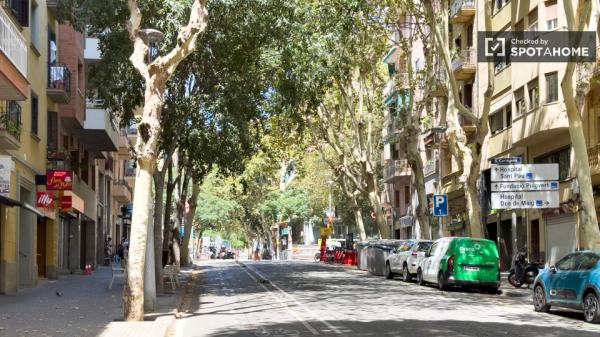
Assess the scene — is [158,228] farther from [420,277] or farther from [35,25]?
[420,277]

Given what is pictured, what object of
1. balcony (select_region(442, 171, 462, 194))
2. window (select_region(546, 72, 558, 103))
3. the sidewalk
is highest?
window (select_region(546, 72, 558, 103))

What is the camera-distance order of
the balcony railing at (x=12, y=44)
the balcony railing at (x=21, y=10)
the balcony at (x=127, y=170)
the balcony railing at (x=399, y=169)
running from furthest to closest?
1. the balcony at (x=127, y=170)
2. the balcony railing at (x=399, y=169)
3. the balcony railing at (x=21, y=10)
4. the balcony railing at (x=12, y=44)

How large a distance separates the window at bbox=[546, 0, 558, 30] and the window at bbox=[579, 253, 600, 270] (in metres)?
17.3

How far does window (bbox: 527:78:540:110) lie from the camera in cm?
3199

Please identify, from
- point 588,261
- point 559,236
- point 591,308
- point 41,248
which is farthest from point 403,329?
point 559,236

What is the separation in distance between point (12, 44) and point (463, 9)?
26.7 m

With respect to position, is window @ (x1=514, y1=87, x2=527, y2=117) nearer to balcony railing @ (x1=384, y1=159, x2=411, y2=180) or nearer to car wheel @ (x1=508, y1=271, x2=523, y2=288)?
car wheel @ (x1=508, y1=271, x2=523, y2=288)

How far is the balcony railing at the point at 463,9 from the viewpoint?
40812mm

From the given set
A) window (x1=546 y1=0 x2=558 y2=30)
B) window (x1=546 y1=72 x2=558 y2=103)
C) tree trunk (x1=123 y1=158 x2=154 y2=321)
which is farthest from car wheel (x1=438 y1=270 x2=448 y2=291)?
window (x1=546 y1=0 x2=558 y2=30)

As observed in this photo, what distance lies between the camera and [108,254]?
48094 millimetres

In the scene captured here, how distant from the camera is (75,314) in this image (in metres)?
16.8

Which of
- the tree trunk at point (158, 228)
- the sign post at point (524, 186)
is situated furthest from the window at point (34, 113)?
the sign post at point (524, 186)

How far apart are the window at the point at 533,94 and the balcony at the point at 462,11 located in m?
8.86

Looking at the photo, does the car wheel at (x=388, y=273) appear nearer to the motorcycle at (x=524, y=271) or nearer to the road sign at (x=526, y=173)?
the motorcycle at (x=524, y=271)
